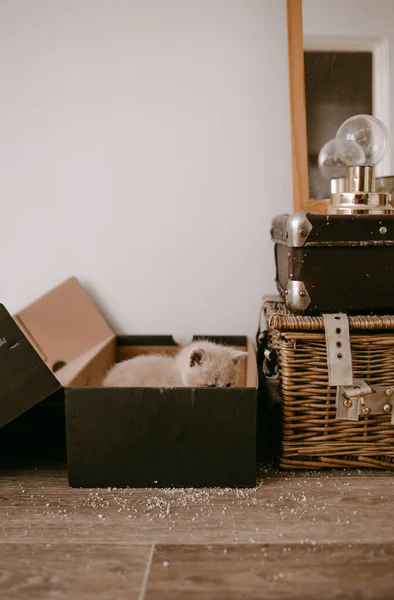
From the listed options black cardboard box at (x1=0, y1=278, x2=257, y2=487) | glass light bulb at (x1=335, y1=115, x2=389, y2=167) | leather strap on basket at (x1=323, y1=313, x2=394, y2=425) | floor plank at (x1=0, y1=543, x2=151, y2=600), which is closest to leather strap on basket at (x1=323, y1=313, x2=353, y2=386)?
leather strap on basket at (x1=323, y1=313, x2=394, y2=425)

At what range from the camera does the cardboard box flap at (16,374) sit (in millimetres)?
1059

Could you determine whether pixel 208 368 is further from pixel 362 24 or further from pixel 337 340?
A: pixel 362 24

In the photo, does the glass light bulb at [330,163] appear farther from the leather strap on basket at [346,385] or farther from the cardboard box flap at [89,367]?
the cardboard box flap at [89,367]

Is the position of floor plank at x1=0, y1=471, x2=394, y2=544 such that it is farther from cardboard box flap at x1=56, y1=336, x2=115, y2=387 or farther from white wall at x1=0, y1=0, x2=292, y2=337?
white wall at x1=0, y1=0, x2=292, y2=337

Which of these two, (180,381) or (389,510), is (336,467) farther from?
(180,381)

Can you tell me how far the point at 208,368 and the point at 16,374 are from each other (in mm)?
422

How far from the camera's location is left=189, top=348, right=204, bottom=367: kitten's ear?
118 centimetres

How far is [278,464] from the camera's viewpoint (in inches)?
45.8

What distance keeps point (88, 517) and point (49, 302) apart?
694 mm

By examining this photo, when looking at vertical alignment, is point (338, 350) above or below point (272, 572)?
above

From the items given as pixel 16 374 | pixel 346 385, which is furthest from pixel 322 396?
pixel 16 374

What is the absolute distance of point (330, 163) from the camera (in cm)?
142

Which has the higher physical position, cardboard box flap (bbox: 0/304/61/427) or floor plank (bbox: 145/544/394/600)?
cardboard box flap (bbox: 0/304/61/427)

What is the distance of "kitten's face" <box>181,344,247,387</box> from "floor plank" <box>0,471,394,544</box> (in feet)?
0.79
